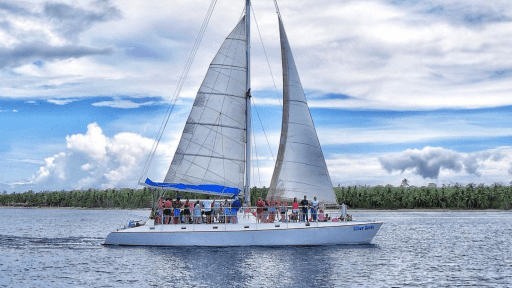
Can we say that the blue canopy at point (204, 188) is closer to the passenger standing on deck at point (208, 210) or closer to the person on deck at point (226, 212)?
the person on deck at point (226, 212)

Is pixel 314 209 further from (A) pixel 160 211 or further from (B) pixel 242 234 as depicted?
(A) pixel 160 211

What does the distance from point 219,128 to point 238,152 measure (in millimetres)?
2005

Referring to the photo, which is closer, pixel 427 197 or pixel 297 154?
pixel 297 154

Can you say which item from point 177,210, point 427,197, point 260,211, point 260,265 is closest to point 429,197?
point 427,197

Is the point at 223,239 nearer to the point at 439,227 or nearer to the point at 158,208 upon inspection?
the point at 158,208

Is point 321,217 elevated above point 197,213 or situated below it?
below

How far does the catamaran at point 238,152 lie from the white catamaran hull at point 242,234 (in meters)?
0.07

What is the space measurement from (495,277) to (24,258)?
2753 centimetres

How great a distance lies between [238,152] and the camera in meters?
38.8

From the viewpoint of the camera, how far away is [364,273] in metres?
30.2

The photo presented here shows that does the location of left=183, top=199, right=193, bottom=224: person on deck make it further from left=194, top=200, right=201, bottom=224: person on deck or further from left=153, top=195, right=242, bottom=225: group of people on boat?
left=194, top=200, right=201, bottom=224: person on deck

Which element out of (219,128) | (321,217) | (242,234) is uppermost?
(219,128)

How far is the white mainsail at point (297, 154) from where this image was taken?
38250 millimetres

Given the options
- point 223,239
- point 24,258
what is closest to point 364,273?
point 223,239
